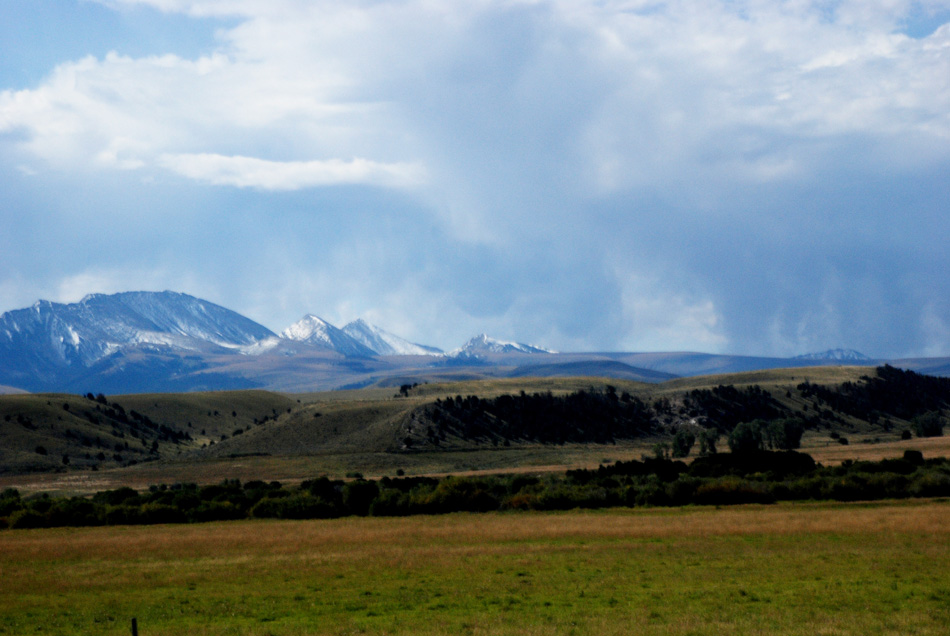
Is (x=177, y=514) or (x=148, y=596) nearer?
(x=148, y=596)

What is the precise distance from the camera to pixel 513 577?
2784 centimetres

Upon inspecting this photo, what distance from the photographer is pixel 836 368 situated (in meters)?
197

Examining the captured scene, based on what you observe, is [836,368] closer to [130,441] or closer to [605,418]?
[605,418]

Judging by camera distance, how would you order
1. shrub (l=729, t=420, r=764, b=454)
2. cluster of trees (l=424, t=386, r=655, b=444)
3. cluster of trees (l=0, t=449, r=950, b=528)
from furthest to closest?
cluster of trees (l=424, t=386, r=655, b=444) → shrub (l=729, t=420, r=764, b=454) → cluster of trees (l=0, t=449, r=950, b=528)

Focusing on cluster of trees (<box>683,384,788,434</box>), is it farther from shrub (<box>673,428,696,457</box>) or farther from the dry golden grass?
the dry golden grass

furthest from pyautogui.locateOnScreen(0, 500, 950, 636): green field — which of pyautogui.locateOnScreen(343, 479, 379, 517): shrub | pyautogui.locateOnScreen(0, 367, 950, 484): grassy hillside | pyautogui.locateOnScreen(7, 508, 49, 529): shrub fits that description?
pyautogui.locateOnScreen(0, 367, 950, 484): grassy hillside

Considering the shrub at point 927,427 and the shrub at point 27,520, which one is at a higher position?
the shrub at point 927,427

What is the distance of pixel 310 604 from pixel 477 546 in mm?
13380

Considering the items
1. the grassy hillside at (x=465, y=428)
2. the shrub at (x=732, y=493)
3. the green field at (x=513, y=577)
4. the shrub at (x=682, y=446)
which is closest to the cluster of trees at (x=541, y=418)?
the grassy hillside at (x=465, y=428)

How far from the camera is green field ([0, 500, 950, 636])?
20.7 metres

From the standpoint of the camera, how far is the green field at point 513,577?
20.7m

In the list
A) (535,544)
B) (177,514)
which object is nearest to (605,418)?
(177,514)

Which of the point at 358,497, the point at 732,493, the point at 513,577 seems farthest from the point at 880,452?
the point at 513,577

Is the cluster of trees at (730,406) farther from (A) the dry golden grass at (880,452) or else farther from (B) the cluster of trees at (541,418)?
(A) the dry golden grass at (880,452)
